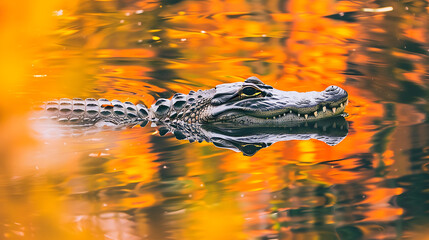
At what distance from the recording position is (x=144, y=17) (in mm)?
9891

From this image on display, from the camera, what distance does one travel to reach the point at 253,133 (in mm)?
6344

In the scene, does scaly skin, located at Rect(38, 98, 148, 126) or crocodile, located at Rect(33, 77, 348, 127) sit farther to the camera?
scaly skin, located at Rect(38, 98, 148, 126)

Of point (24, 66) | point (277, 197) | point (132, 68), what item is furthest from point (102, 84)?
point (277, 197)

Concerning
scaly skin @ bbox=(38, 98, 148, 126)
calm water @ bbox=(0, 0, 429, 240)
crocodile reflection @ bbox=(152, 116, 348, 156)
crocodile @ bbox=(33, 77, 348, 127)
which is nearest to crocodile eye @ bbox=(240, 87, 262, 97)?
crocodile @ bbox=(33, 77, 348, 127)

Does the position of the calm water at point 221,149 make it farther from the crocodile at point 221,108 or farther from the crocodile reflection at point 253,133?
the crocodile at point 221,108

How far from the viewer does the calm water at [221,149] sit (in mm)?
4344

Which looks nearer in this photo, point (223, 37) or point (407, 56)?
point (407, 56)

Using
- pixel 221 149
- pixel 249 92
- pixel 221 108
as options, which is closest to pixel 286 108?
pixel 249 92

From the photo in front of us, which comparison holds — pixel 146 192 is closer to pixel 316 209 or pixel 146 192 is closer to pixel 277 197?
pixel 277 197

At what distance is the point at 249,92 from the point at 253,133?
48 centimetres

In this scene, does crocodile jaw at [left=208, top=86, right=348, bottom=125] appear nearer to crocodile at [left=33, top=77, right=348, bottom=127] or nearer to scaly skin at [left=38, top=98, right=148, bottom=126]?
crocodile at [left=33, top=77, right=348, bottom=127]

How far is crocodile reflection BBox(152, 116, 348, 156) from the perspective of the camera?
5926mm

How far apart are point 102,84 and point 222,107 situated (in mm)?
1847

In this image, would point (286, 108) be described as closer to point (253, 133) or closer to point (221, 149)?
point (253, 133)
